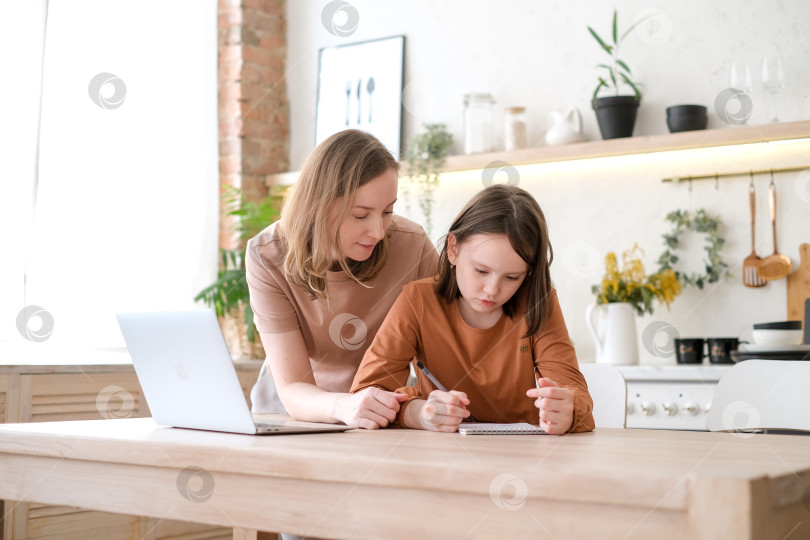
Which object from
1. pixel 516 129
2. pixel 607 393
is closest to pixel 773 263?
pixel 516 129

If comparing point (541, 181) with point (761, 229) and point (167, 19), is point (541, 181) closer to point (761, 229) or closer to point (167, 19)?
point (761, 229)

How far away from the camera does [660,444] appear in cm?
120

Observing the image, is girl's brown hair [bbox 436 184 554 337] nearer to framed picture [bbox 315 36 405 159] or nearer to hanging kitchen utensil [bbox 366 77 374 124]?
framed picture [bbox 315 36 405 159]

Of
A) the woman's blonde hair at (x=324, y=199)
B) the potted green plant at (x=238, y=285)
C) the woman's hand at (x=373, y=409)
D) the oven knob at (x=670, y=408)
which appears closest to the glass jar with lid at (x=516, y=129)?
the potted green plant at (x=238, y=285)

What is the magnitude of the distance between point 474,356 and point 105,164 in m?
2.32

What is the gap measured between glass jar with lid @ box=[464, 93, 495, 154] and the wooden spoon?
42.6 inches

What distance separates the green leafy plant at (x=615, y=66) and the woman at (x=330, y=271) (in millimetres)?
1683

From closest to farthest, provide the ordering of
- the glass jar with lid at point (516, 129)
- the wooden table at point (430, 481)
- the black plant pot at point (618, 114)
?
the wooden table at point (430, 481), the black plant pot at point (618, 114), the glass jar with lid at point (516, 129)

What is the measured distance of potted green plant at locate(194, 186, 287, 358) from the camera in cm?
364

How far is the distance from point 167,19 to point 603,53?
182cm

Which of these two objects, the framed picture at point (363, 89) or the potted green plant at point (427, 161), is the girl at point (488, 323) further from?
the framed picture at point (363, 89)

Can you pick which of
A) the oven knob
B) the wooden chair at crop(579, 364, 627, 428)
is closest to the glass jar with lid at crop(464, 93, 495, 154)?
the oven knob

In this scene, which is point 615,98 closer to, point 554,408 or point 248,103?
point 248,103

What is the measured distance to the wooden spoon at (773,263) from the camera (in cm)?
306
